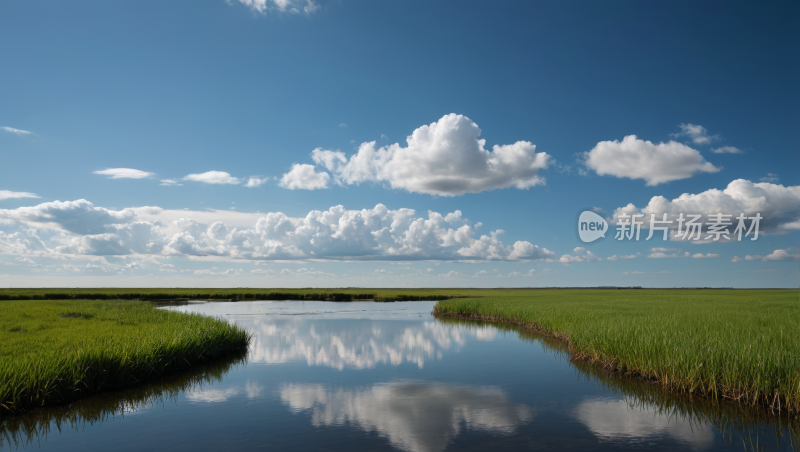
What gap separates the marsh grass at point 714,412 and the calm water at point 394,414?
2.2 inches

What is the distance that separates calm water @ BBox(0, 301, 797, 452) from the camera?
1067 centimetres

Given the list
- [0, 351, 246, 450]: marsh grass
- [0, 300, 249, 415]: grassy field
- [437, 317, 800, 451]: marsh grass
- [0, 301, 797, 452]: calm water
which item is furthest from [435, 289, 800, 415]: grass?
[0, 300, 249, 415]: grassy field

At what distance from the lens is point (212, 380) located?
709 inches

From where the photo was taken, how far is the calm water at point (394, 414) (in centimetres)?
1067

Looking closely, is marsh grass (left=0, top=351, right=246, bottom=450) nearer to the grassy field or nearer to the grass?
the grassy field

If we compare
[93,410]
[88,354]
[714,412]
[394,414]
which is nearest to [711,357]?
[714,412]

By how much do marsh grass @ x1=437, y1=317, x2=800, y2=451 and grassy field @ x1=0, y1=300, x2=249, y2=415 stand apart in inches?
712

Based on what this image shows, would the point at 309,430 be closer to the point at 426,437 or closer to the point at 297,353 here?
the point at 426,437

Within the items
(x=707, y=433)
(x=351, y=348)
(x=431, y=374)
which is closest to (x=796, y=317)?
(x=707, y=433)

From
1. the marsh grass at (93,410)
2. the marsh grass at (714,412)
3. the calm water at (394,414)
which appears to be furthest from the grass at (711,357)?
the marsh grass at (93,410)

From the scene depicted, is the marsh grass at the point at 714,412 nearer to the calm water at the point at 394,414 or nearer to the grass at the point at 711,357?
the calm water at the point at 394,414

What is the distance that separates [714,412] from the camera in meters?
12.5

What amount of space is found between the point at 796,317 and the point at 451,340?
71.7 ft

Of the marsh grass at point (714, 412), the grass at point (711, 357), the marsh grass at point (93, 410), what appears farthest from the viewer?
the grass at point (711, 357)
